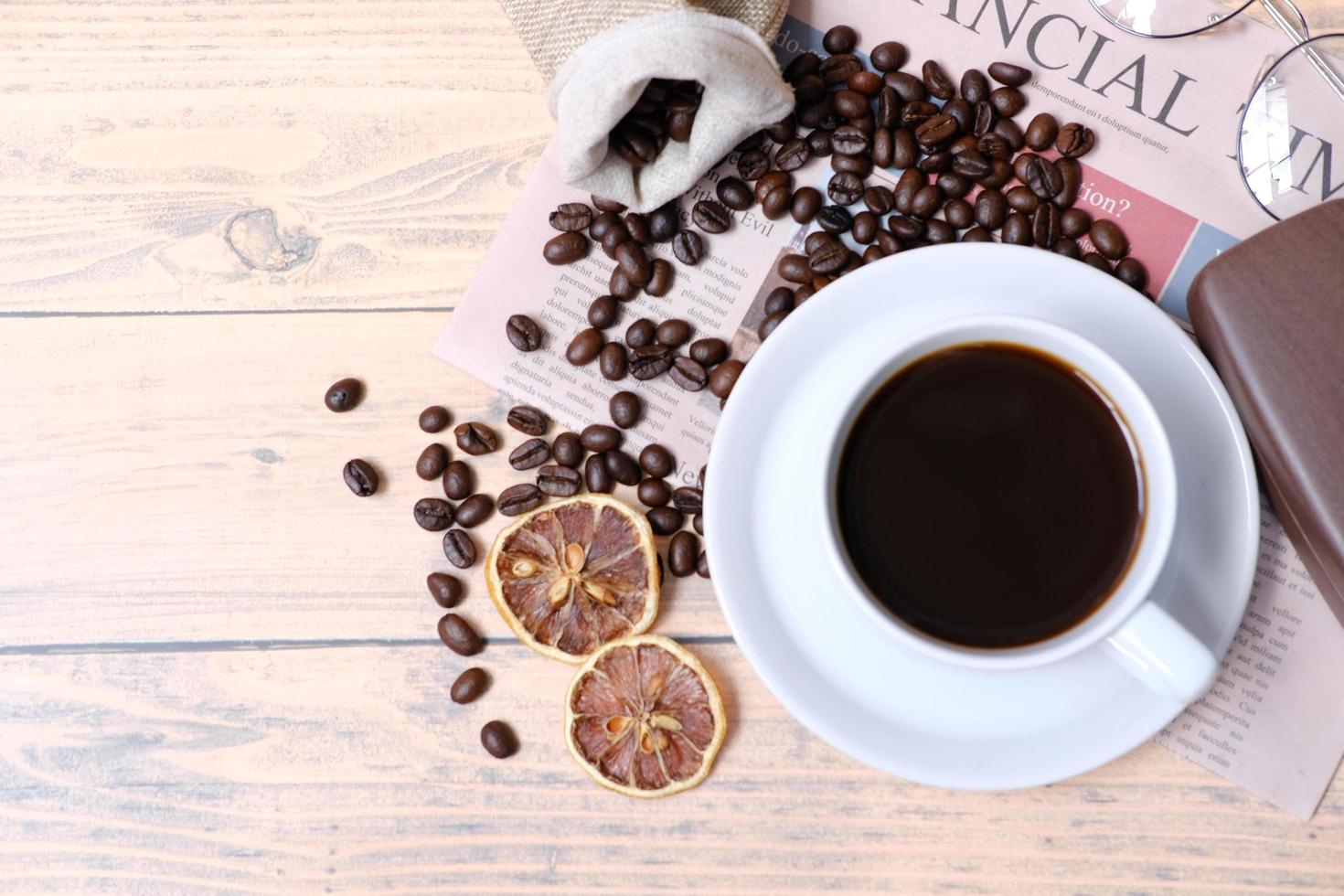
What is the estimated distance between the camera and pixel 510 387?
3.84 ft

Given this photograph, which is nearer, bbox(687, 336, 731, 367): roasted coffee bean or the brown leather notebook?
the brown leather notebook

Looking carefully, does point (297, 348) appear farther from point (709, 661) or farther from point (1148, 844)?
point (1148, 844)

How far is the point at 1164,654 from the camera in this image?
0.76m

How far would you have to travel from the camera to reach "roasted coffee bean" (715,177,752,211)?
3.70ft

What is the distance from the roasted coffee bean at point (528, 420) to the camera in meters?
1.14

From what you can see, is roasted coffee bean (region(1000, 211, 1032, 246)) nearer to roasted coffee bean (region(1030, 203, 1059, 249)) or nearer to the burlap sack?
roasted coffee bean (region(1030, 203, 1059, 249))

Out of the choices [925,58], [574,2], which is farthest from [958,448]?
[574,2]

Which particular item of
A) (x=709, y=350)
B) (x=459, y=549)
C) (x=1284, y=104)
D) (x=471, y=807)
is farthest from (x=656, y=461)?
(x=1284, y=104)

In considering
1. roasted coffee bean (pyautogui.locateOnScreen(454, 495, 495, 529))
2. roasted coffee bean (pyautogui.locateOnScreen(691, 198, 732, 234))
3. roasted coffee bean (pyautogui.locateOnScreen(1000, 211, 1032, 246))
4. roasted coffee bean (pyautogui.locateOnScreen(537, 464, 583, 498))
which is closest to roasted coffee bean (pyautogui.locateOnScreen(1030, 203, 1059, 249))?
roasted coffee bean (pyautogui.locateOnScreen(1000, 211, 1032, 246))

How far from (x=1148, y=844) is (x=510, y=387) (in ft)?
3.01

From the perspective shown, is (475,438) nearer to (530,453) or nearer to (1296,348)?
(530,453)

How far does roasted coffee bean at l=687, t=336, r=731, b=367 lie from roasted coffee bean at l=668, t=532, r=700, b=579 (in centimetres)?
20

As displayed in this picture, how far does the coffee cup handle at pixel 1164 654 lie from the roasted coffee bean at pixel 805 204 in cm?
57

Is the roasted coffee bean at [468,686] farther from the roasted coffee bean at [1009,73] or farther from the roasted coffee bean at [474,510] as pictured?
the roasted coffee bean at [1009,73]
